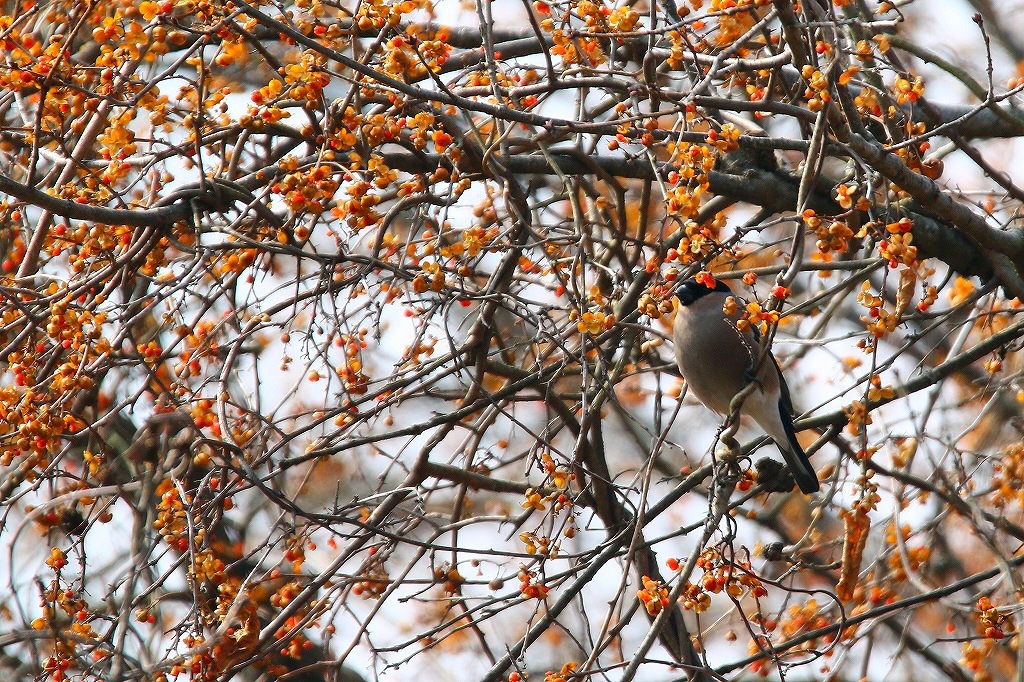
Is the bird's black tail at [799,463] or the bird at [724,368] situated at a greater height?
the bird at [724,368]

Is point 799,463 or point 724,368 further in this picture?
point 724,368

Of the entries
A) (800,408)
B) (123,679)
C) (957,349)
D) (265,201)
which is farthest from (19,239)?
(800,408)

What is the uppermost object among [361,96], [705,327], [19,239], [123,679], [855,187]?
[19,239]

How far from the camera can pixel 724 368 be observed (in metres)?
4.07

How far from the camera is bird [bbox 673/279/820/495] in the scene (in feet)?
12.7

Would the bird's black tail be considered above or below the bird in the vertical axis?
below

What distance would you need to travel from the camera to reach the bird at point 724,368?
387 centimetres

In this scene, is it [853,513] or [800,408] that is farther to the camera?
[800,408]

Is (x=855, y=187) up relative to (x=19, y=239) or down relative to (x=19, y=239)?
down

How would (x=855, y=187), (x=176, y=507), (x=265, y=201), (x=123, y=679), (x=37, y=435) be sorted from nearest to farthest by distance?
(x=123, y=679)
(x=855, y=187)
(x=37, y=435)
(x=176, y=507)
(x=265, y=201)

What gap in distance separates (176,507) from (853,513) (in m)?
1.94

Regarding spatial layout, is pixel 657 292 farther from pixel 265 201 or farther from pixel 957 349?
pixel 957 349

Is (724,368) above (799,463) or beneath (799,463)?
above

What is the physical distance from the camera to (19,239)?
4199mm
